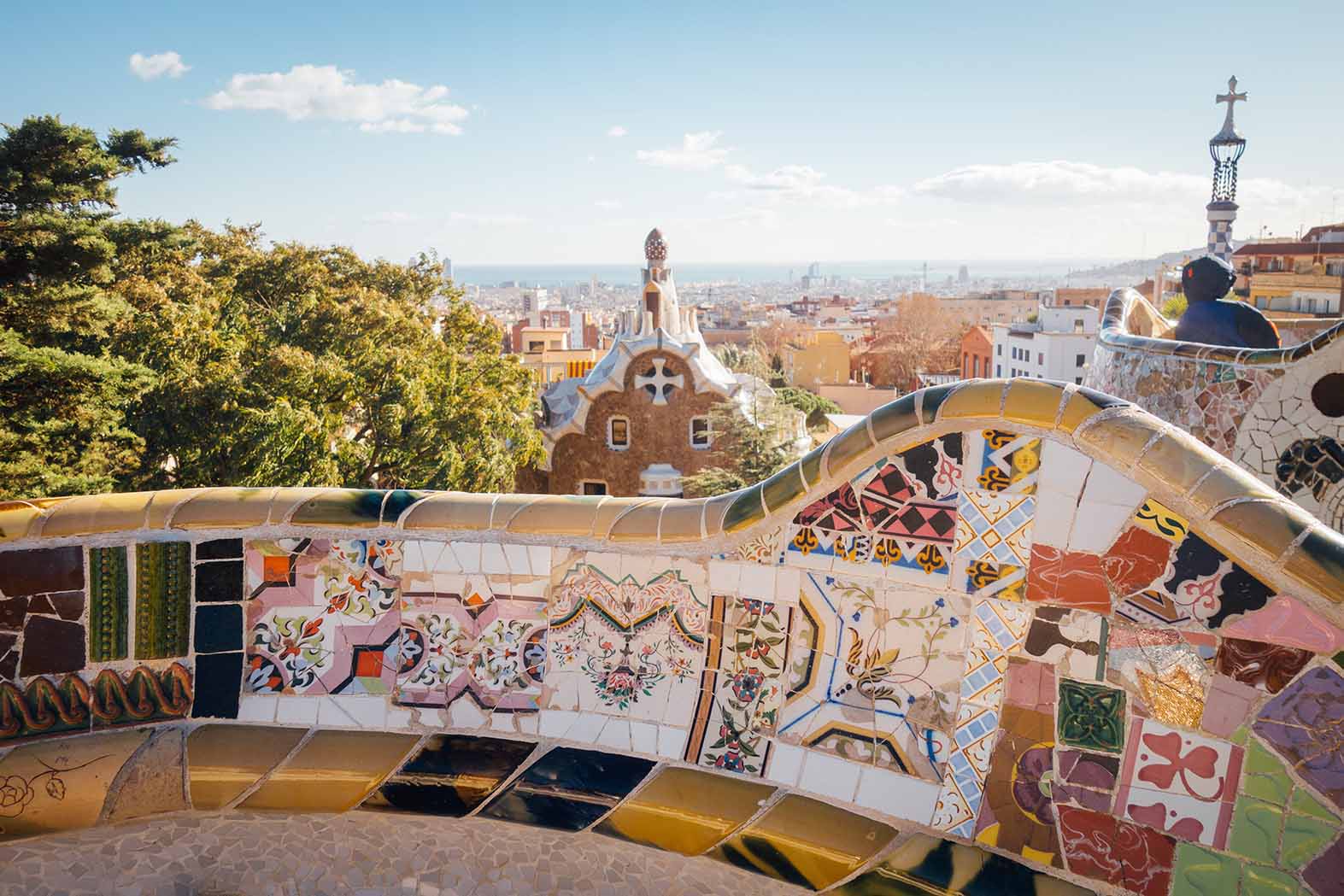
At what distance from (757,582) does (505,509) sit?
825 millimetres

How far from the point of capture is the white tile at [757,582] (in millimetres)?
2865

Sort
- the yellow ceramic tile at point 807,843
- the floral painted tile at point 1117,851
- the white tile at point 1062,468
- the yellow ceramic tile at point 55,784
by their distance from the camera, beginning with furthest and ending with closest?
the yellow ceramic tile at point 55,784, the yellow ceramic tile at point 807,843, the white tile at point 1062,468, the floral painted tile at point 1117,851

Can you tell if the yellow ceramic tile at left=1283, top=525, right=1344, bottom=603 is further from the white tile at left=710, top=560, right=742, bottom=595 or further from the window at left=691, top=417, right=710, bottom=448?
the window at left=691, top=417, right=710, bottom=448

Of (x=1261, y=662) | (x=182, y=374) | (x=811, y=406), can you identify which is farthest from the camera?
(x=811, y=406)

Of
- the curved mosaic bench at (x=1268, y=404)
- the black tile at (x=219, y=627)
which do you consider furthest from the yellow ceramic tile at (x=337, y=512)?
the curved mosaic bench at (x=1268, y=404)

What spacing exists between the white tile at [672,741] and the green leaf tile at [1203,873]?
1283 millimetres

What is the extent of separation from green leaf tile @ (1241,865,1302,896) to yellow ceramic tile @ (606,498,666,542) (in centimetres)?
166

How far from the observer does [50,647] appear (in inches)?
118

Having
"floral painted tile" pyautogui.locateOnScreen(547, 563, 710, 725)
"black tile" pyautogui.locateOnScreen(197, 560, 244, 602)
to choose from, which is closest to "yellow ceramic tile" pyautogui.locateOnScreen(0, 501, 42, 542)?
"black tile" pyautogui.locateOnScreen(197, 560, 244, 602)

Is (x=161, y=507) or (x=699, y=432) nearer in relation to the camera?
(x=161, y=507)

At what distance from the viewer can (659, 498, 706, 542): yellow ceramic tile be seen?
295cm

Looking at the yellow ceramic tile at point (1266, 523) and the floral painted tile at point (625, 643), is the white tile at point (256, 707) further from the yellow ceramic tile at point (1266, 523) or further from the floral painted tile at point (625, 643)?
the yellow ceramic tile at point (1266, 523)

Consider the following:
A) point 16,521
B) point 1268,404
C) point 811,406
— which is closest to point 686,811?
point 16,521

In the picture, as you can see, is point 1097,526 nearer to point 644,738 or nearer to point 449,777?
point 644,738
